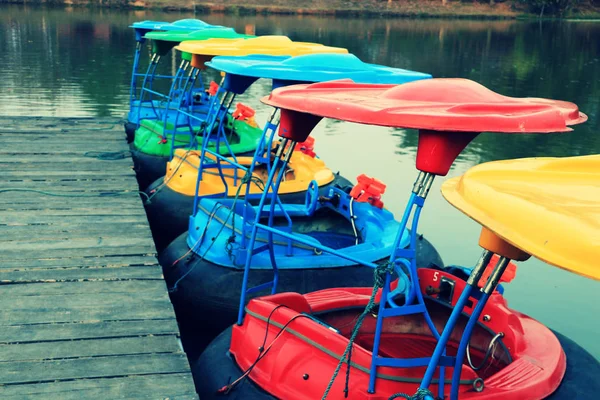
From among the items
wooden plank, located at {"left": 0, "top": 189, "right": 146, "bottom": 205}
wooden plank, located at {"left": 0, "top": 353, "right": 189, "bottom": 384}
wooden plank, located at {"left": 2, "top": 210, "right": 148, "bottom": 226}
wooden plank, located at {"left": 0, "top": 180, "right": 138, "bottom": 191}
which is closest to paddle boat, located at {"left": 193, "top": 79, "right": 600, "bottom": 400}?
wooden plank, located at {"left": 0, "top": 353, "right": 189, "bottom": 384}

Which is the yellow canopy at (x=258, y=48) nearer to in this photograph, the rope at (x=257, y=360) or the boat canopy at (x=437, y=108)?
the boat canopy at (x=437, y=108)

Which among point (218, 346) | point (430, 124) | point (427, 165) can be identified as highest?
point (430, 124)

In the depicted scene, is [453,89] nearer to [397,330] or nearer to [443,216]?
[397,330]

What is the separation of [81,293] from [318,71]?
123 inches

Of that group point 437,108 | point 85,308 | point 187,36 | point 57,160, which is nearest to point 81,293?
point 85,308

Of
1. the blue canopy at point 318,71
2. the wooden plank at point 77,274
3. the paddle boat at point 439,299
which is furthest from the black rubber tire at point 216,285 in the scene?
the blue canopy at point 318,71

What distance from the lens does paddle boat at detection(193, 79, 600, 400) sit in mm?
3021

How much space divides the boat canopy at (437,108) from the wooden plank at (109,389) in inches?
86.4

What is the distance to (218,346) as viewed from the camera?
19.1 ft

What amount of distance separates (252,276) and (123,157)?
17.5 ft

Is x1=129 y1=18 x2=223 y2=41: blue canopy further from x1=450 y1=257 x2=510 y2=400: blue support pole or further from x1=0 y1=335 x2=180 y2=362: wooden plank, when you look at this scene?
x1=450 y1=257 x2=510 y2=400: blue support pole

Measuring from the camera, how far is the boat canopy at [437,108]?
402cm

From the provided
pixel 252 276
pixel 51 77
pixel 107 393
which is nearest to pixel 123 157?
pixel 252 276

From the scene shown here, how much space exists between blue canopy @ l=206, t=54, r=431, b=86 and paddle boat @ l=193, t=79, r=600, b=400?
115cm
